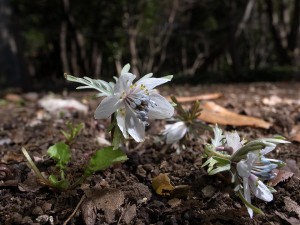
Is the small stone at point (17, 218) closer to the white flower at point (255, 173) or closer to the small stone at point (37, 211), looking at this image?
the small stone at point (37, 211)

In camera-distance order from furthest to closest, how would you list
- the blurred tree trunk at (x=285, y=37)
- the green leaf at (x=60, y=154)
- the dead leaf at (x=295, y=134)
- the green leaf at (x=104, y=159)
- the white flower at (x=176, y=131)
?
the blurred tree trunk at (x=285, y=37), the dead leaf at (x=295, y=134), the white flower at (x=176, y=131), the green leaf at (x=60, y=154), the green leaf at (x=104, y=159)

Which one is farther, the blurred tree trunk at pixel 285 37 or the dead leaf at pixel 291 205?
the blurred tree trunk at pixel 285 37

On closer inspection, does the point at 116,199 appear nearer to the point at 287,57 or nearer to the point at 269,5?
the point at 269,5

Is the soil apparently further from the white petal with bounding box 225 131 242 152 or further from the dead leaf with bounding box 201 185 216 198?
the white petal with bounding box 225 131 242 152

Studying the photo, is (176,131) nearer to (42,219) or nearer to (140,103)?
(140,103)

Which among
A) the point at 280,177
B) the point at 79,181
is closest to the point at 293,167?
the point at 280,177

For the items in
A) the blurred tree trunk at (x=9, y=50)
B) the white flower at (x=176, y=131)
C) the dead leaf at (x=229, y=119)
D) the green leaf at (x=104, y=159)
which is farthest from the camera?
the blurred tree trunk at (x=9, y=50)

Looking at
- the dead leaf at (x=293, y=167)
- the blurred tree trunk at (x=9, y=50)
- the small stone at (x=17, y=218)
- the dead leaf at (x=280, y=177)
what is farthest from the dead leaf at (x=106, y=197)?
the blurred tree trunk at (x=9, y=50)
